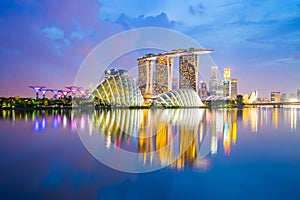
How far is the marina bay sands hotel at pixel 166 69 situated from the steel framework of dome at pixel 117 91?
25.8 meters

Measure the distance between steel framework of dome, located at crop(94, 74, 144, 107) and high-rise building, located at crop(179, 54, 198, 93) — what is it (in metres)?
54.3

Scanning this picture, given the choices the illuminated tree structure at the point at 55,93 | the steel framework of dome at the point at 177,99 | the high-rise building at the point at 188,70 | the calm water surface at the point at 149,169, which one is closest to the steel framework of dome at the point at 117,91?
Answer: the steel framework of dome at the point at 177,99

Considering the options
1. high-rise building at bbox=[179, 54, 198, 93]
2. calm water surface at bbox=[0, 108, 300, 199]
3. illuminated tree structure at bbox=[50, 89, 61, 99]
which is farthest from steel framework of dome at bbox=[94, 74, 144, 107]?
high-rise building at bbox=[179, 54, 198, 93]

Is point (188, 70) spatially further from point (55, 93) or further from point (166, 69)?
point (55, 93)

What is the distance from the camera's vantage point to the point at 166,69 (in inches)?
4700

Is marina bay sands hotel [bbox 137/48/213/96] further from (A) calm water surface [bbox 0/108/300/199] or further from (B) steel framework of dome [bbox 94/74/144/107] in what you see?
(A) calm water surface [bbox 0/108/300/199]

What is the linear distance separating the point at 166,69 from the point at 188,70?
1280 centimetres

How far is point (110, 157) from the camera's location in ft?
29.9

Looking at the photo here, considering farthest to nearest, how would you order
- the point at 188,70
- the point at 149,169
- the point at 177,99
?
the point at 188,70 → the point at 177,99 → the point at 149,169

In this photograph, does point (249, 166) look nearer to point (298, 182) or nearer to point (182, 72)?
point (298, 182)

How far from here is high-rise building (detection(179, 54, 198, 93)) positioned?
381 ft

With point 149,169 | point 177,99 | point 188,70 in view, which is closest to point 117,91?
point 177,99

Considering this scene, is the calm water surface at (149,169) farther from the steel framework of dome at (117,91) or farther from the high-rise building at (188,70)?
the high-rise building at (188,70)

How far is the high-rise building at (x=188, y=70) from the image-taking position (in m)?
116
